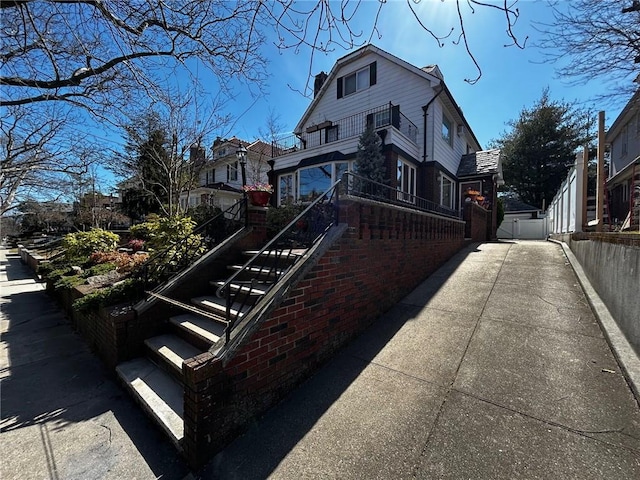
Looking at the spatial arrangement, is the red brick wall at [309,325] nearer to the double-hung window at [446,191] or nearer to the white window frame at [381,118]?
the double-hung window at [446,191]

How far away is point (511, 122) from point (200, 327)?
34.8m

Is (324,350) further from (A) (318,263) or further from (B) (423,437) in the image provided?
(B) (423,437)

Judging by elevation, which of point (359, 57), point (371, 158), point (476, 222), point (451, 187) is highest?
point (359, 57)

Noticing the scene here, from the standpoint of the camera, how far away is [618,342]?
3.16m

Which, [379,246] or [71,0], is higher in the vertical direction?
[71,0]

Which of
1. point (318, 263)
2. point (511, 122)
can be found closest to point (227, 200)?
point (318, 263)

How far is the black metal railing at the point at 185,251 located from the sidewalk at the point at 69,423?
1.42 meters

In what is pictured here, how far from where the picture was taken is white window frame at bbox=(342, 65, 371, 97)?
13.2 metres

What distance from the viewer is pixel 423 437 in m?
2.29

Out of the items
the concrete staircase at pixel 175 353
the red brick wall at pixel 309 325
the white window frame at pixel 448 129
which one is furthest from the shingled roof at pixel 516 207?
the concrete staircase at pixel 175 353

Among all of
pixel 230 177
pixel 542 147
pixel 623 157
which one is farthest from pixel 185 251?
pixel 542 147

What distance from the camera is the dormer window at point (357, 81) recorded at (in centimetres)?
1293

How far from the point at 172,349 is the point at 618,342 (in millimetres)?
5237

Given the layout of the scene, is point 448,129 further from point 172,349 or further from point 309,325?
point 172,349
